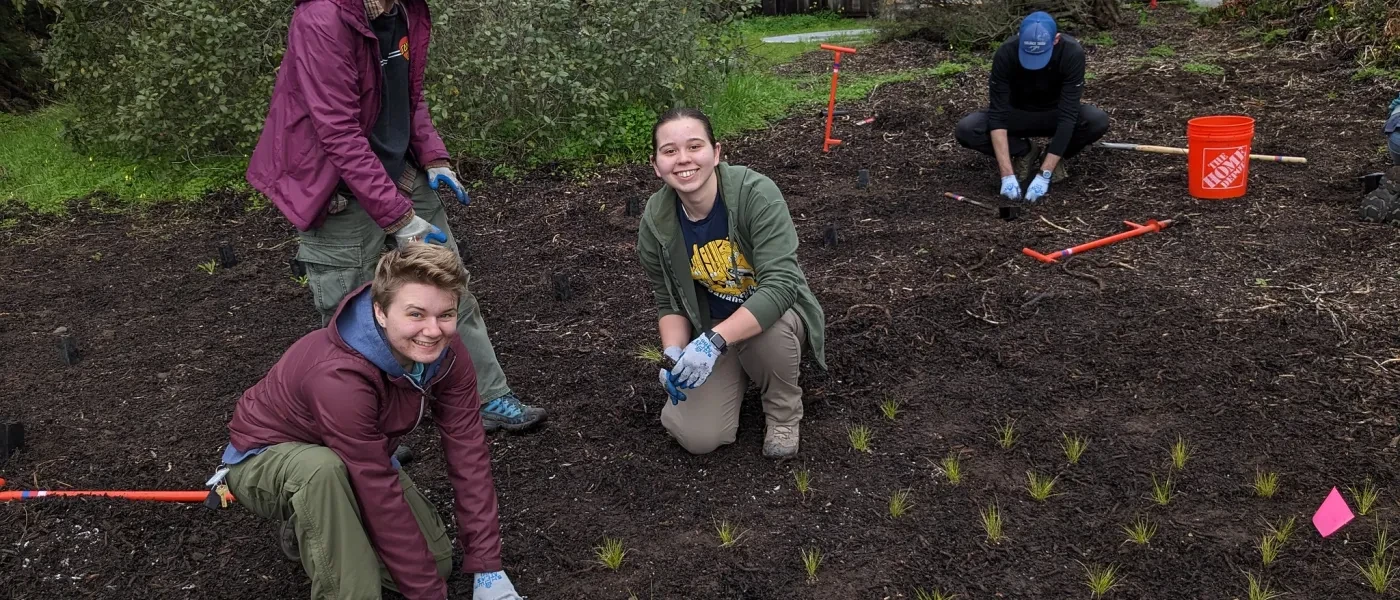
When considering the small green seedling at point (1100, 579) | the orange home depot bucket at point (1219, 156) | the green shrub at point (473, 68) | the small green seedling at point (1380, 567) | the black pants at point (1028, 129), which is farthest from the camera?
the green shrub at point (473, 68)

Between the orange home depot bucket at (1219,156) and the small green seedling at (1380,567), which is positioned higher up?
the orange home depot bucket at (1219,156)

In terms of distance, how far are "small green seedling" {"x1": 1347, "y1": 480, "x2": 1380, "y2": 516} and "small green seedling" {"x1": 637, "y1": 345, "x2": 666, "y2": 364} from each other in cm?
246

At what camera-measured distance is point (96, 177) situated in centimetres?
836

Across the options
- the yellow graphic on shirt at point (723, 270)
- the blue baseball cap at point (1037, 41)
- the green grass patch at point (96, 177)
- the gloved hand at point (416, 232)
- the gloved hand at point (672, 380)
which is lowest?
the green grass patch at point (96, 177)

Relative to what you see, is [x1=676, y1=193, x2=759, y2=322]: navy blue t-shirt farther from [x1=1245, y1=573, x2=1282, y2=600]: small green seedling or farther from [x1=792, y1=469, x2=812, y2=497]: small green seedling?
[x1=1245, y1=573, x2=1282, y2=600]: small green seedling

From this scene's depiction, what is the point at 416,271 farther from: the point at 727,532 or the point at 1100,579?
the point at 1100,579

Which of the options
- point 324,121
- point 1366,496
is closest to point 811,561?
point 1366,496

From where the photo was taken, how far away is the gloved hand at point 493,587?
9.30 ft

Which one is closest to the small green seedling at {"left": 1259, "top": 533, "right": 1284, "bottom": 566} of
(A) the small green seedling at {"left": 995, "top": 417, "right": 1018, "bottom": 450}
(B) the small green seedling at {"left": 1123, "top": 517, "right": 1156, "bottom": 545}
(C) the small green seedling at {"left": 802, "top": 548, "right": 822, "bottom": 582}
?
(B) the small green seedling at {"left": 1123, "top": 517, "right": 1156, "bottom": 545}

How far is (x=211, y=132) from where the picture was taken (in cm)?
830

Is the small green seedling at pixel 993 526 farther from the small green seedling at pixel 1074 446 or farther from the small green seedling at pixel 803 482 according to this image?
the small green seedling at pixel 803 482

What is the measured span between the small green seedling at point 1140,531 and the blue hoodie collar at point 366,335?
2047mm

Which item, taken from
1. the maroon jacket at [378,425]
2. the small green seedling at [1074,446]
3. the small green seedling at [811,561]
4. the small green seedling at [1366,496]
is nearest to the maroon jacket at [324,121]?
the maroon jacket at [378,425]

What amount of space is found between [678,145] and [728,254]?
0.44m
